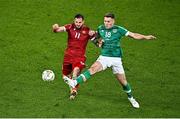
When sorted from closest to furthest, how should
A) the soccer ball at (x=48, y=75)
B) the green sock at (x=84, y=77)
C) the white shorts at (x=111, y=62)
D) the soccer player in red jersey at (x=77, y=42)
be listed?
the green sock at (x=84, y=77)
the white shorts at (x=111, y=62)
the soccer player in red jersey at (x=77, y=42)
the soccer ball at (x=48, y=75)

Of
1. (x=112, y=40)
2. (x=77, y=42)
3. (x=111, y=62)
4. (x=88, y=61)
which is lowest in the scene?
(x=88, y=61)

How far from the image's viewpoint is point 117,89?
54.2 ft

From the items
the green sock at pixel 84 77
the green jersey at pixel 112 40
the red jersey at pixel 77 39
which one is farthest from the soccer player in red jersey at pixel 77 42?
the green sock at pixel 84 77

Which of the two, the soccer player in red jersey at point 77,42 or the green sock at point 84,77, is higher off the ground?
the soccer player in red jersey at point 77,42

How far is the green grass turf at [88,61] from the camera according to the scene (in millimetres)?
14602

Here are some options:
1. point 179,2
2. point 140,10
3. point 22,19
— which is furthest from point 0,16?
point 179,2

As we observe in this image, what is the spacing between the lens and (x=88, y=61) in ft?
63.9

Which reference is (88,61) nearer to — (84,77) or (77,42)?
(77,42)

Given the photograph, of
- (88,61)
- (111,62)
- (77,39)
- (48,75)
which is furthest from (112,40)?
(88,61)

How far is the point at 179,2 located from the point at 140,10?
2.01m

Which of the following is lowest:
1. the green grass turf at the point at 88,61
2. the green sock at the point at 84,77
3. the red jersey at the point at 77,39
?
the green grass turf at the point at 88,61

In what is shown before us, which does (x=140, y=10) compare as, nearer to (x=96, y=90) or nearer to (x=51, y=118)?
(x=96, y=90)

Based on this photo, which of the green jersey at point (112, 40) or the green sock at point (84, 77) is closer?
the green sock at point (84, 77)

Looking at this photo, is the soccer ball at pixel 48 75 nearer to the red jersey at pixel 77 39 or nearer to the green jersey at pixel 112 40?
the red jersey at pixel 77 39
